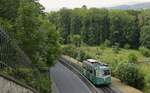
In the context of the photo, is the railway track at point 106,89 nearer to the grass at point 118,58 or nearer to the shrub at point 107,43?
the grass at point 118,58

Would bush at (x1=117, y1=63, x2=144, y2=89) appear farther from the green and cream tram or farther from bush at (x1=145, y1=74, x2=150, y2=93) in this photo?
the green and cream tram

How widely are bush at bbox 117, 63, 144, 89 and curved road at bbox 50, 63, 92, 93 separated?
15.9ft

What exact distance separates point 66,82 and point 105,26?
Result: 65.3m

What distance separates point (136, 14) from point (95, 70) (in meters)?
75.0

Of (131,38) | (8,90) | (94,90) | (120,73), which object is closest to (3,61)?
(8,90)

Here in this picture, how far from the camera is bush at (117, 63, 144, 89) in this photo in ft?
135

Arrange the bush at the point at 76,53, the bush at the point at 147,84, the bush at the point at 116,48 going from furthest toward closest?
the bush at the point at 116,48
the bush at the point at 76,53
the bush at the point at 147,84

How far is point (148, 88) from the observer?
39.5 m

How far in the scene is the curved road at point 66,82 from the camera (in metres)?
37.2

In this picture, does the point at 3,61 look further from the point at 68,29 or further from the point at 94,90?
the point at 68,29

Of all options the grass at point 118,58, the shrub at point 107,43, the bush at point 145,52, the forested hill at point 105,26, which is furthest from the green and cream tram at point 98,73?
the shrub at point 107,43

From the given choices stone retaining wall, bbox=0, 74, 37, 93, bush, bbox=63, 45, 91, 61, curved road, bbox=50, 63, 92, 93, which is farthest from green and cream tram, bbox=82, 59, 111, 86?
stone retaining wall, bbox=0, 74, 37, 93

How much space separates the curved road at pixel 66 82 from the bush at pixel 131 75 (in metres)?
4.85

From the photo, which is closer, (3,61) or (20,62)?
(3,61)
